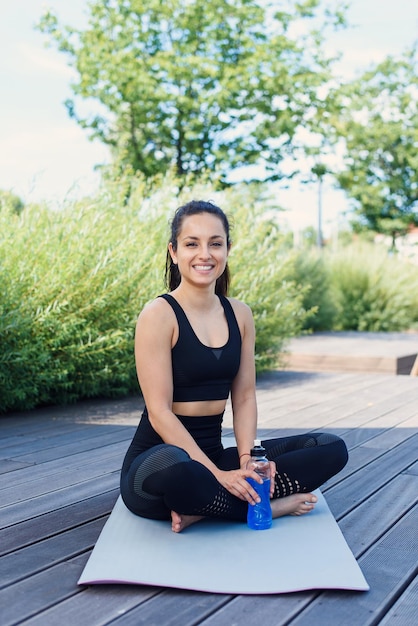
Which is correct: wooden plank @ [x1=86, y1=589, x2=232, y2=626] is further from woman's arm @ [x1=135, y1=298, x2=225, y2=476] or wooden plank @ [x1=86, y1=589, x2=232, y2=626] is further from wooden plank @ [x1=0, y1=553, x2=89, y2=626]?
woman's arm @ [x1=135, y1=298, x2=225, y2=476]

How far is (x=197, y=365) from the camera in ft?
8.46

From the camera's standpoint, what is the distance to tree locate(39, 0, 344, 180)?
12875 millimetres

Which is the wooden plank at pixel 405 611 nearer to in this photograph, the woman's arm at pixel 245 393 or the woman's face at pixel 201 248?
the woman's arm at pixel 245 393

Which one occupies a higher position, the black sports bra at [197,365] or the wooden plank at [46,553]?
the black sports bra at [197,365]

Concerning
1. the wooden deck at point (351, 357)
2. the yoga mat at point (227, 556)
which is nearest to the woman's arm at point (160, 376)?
the yoga mat at point (227, 556)

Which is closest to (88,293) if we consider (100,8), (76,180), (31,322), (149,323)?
(31,322)

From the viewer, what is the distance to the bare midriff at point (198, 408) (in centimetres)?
261

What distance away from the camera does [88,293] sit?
5.05 m

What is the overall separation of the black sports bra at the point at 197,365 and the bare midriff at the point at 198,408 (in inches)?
0.6

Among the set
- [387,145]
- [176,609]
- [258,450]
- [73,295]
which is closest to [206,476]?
[258,450]

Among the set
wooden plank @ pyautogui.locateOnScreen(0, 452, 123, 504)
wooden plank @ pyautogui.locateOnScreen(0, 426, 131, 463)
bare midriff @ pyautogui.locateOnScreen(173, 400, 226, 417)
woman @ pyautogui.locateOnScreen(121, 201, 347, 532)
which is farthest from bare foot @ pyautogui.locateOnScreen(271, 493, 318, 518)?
wooden plank @ pyautogui.locateOnScreen(0, 426, 131, 463)

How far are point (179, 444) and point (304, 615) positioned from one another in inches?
30.2

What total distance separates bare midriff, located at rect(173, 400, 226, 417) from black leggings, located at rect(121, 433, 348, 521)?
Answer: 21cm

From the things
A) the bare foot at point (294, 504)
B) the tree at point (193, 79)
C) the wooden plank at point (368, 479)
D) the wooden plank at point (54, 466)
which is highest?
the tree at point (193, 79)
